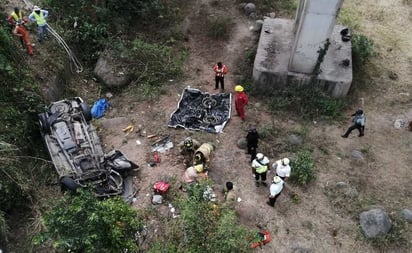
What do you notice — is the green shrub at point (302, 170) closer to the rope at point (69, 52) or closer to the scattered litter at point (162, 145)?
the scattered litter at point (162, 145)

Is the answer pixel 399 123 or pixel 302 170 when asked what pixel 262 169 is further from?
pixel 399 123

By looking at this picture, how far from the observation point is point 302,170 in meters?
9.12

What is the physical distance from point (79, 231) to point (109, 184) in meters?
2.66

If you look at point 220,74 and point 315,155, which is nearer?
point 315,155

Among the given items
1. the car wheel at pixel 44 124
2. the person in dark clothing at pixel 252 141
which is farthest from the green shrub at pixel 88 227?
the person in dark clothing at pixel 252 141

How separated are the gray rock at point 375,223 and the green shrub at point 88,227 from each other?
506cm

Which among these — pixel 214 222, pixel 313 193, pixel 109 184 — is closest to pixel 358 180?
pixel 313 193

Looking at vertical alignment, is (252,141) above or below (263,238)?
above

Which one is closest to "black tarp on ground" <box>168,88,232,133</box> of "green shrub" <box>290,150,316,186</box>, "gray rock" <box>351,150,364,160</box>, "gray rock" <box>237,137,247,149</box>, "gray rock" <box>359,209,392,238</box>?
"gray rock" <box>237,137,247,149</box>

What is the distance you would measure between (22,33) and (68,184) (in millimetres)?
5005

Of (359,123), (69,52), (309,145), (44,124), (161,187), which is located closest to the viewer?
(161,187)

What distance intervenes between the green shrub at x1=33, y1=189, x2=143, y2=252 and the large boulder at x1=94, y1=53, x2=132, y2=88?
19.6 feet

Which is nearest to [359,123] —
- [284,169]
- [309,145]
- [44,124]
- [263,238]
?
[309,145]

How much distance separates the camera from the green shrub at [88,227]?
5.96 meters
